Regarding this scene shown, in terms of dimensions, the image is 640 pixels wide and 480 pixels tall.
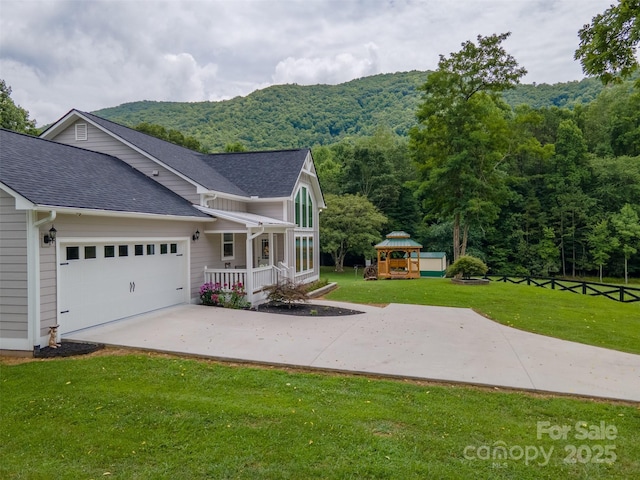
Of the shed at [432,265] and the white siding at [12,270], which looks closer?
the white siding at [12,270]

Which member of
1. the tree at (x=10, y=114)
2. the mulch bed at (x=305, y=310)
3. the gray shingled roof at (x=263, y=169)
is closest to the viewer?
the mulch bed at (x=305, y=310)

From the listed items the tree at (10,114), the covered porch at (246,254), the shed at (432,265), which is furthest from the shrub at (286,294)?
the tree at (10,114)

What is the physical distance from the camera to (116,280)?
30.1ft

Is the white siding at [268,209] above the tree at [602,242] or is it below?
above

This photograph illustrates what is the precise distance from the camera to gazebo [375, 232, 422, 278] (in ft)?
82.7

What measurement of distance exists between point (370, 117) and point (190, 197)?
5014 cm

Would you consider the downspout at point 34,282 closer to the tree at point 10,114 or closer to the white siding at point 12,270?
the white siding at point 12,270

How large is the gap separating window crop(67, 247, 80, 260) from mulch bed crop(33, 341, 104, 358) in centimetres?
179

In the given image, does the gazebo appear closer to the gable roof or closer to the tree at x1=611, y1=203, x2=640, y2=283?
the gable roof

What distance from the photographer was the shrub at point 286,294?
37.9ft

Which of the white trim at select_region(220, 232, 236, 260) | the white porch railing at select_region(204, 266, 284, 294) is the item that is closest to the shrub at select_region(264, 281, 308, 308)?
the white porch railing at select_region(204, 266, 284, 294)

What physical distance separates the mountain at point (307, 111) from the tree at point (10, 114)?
46.0ft

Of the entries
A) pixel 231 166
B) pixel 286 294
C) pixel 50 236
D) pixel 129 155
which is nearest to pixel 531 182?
pixel 231 166

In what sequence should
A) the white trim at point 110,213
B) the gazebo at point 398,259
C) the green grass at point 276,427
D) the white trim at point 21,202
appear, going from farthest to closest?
the gazebo at point 398,259 → the white trim at point 110,213 → the white trim at point 21,202 → the green grass at point 276,427
